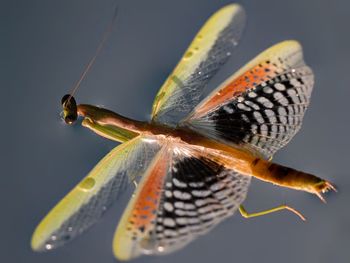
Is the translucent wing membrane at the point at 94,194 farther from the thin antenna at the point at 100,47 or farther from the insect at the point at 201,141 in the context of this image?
the thin antenna at the point at 100,47

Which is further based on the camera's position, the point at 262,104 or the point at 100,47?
the point at 100,47

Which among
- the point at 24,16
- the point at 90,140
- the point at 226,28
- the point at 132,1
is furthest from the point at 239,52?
the point at 24,16

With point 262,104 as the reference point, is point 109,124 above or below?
below

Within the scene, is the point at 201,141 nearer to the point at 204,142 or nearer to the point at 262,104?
the point at 204,142

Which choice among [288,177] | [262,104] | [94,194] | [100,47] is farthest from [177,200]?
[100,47]

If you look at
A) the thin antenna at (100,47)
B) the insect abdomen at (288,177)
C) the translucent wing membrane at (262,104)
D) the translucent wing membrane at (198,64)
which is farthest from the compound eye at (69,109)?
the insect abdomen at (288,177)

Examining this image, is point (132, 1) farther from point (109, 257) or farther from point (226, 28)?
point (109, 257)
